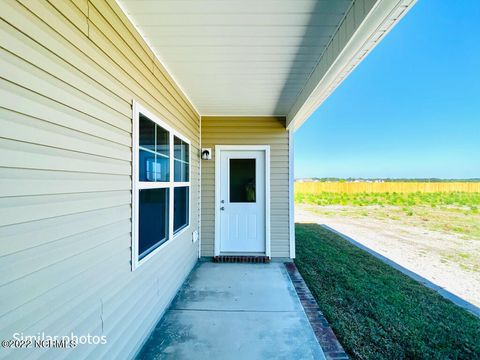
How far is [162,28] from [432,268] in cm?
531

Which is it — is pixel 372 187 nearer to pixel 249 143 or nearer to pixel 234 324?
pixel 249 143

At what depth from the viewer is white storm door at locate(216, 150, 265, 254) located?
14.3 ft

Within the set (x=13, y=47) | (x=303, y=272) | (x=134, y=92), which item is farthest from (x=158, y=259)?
(x=303, y=272)

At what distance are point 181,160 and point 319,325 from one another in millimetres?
2701

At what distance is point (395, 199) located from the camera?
48.0 ft

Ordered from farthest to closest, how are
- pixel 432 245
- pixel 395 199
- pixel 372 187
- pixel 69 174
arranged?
pixel 372 187
pixel 395 199
pixel 432 245
pixel 69 174

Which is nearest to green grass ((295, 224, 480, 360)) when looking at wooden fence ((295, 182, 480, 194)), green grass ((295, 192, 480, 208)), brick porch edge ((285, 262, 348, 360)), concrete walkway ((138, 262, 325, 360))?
brick porch edge ((285, 262, 348, 360))

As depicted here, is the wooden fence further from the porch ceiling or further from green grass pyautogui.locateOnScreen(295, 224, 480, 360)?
the porch ceiling

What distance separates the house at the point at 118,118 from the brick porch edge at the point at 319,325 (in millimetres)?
1648

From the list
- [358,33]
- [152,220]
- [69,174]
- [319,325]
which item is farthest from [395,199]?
[69,174]

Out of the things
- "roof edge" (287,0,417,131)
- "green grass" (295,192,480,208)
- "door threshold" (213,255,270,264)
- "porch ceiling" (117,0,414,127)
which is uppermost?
"porch ceiling" (117,0,414,127)

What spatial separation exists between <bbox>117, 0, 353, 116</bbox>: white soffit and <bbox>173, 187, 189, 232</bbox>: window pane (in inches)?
59.5

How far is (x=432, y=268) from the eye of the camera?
3887 mm

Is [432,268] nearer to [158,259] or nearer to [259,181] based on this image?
[259,181]
